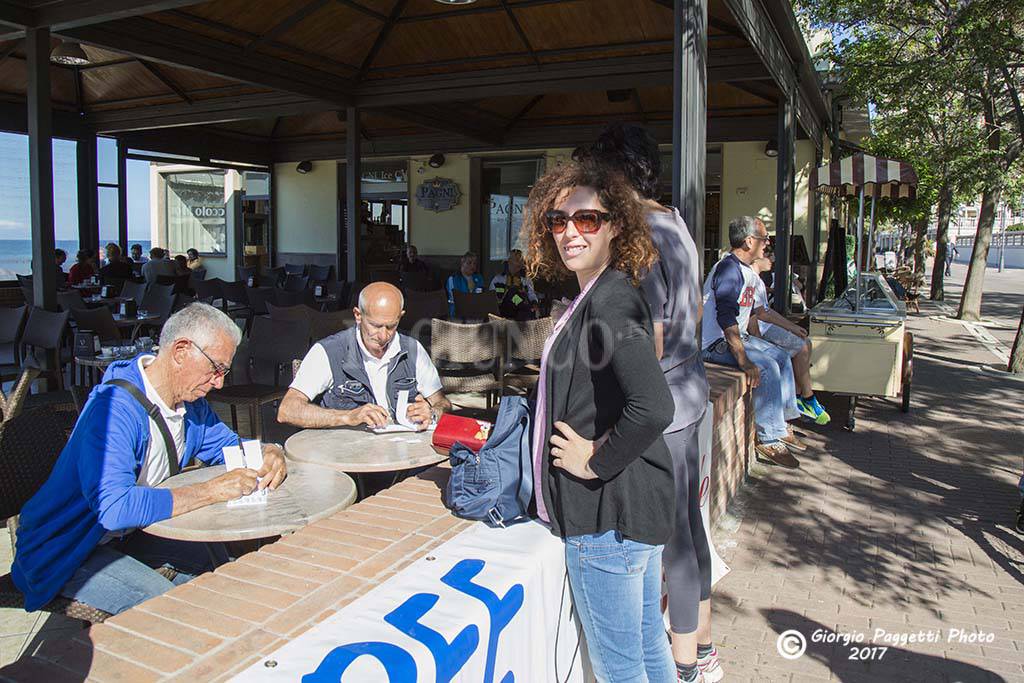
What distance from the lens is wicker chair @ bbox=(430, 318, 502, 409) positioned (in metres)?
5.90

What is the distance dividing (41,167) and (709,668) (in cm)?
701

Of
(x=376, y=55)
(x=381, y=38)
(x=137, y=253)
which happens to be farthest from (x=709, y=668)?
(x=137, y=253)

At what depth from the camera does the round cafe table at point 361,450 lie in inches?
108

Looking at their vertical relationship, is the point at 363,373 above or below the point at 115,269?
below

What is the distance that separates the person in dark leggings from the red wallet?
543mm

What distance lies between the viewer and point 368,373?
3.44m

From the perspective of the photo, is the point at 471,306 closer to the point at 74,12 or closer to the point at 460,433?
the point at 74,12

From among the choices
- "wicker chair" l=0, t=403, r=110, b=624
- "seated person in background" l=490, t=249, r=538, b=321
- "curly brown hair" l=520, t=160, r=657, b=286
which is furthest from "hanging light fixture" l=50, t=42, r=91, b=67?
"curly brown hair" l=520, t=160, r=657, b=286

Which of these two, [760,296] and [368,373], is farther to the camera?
[760,296]

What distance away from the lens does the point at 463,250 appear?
1500 centimetres

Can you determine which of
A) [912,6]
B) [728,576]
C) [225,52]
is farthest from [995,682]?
[912,6]

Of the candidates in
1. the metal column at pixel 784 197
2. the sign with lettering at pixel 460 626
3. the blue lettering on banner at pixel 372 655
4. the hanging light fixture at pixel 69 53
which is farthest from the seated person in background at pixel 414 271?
the blue lettering on banner at pixel 372 655

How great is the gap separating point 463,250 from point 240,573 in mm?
13368

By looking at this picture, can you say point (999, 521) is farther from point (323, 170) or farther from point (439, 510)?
point (323, 170)
